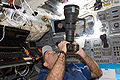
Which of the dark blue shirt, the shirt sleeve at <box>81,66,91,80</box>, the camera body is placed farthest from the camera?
the shirt sleeve at <box>81,66,91,80</box>

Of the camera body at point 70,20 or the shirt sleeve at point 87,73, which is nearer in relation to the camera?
the camera body at point 70,20

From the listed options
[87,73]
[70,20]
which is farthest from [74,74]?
[70,20]

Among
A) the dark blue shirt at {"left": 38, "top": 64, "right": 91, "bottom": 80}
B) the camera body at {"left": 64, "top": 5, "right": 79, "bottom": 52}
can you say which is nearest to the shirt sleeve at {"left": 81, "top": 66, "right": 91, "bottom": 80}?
the dark blue shirt at {"left": 38, "top": 64, "right": 91, "bottom": 80}

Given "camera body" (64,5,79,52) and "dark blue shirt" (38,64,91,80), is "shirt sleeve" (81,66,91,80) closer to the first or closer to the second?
"dark blue shirt" (38,64,91,80)

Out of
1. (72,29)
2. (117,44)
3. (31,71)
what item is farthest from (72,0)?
(31,71)

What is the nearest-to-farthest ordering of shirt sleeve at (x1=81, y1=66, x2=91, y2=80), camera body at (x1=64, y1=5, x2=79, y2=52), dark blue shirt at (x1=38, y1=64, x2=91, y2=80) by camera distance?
camera body at (x1=64, y1=5, x2=79, y2=52)
dark blue shirt at (x1=38, y1=64, x2=91, y2=80)
shirt sleeve at (x1=81, y1=66, x2=91, y2=80)

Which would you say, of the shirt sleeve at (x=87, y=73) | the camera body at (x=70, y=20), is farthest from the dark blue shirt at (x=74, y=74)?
the camera body at (x=70, y=20)

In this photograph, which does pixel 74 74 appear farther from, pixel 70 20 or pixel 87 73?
pixel 70 20

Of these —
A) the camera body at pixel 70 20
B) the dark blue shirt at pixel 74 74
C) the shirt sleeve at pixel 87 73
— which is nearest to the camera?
the camera body at pixel 70 20

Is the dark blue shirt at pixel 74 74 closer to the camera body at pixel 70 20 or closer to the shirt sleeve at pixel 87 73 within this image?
the shirt sleeve at pixel 87 73

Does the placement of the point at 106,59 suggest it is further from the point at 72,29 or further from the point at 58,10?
the point at 58,10

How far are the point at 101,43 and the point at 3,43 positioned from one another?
5.46 ft

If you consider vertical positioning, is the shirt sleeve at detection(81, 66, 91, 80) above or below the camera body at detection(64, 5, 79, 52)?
below

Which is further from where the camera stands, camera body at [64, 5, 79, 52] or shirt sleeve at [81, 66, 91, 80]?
shirt sleeve at [81, 66, 91, 80]
